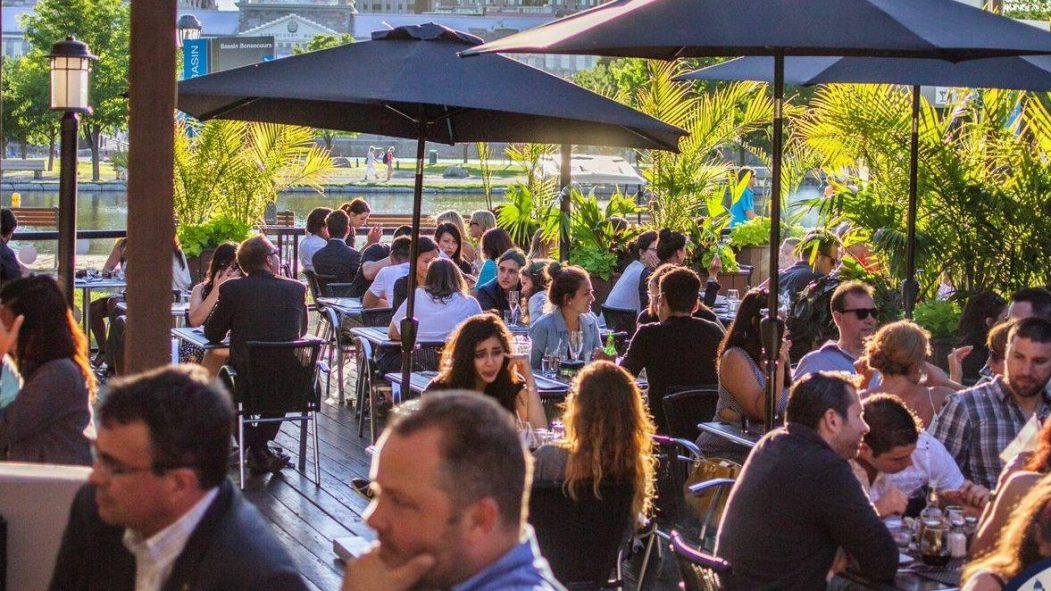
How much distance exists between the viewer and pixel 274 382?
7.92 meters

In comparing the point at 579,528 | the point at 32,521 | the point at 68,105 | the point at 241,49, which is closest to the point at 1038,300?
the point at 579,528

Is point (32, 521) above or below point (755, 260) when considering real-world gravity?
below

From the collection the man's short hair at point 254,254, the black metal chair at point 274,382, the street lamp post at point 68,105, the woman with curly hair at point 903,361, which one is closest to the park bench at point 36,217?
the street lamp post at point 68,105

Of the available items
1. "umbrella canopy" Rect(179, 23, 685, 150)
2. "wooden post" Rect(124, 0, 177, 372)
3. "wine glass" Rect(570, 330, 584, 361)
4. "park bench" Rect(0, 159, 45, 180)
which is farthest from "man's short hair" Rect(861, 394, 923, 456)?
"park bench" Rect(0, 159, 45, 180)

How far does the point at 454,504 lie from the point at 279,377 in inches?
233

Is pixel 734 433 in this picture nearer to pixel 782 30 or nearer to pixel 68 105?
pixel 782 30

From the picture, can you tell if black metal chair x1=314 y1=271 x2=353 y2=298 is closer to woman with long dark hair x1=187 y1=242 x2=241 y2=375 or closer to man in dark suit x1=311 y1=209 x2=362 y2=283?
man in dark suit x1=311 y1=209 x2=362 y2=283

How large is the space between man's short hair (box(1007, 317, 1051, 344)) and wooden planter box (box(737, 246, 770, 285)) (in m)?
9.40

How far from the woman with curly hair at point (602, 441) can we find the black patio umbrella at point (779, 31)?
0.79 metres

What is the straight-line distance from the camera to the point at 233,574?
2.55 meters

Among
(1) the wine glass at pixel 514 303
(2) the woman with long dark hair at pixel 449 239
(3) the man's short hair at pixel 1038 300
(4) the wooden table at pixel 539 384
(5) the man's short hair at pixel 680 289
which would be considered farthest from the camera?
(2) the woman with long dark hair at pixel 449 239

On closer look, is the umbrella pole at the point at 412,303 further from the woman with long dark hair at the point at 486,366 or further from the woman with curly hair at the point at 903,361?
the woman with curly hair at the point at 903,361

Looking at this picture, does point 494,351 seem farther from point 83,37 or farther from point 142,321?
point 83,37

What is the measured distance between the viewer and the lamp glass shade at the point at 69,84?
8.80 m
